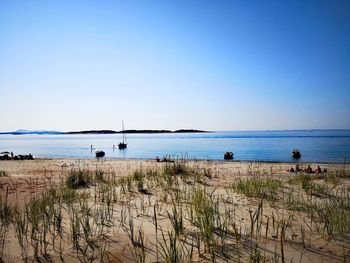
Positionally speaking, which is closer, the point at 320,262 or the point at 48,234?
the point at 320,262

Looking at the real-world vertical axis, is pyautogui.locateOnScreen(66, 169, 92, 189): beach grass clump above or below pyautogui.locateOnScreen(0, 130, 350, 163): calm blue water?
above

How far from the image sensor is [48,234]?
367cm

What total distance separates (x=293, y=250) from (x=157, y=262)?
1725 millimetres

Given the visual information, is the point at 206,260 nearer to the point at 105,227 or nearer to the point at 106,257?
the point at 106,257

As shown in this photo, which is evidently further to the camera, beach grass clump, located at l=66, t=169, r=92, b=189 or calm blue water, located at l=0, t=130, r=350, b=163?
calm blue water, located at l=0, t=130, r=350, b=163

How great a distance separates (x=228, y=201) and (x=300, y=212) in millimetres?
1490

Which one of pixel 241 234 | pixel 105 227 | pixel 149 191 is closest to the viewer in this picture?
pixel 241 234

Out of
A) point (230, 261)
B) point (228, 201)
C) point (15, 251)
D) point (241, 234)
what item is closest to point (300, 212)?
point (228, 201)

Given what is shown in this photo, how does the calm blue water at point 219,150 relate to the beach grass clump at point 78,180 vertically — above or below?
below

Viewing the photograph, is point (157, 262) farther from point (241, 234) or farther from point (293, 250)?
point (293, 250)

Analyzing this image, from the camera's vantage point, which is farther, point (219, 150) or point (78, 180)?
point (219, 150)

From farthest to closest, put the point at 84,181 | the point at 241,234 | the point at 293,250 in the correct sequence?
the point at 84,181 < the point at 241,234 < the point at 293,250

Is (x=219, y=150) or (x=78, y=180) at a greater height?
(x=78, y=180)

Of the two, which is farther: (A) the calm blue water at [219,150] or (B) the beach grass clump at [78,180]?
(A) the calm blue water at [219,150]
